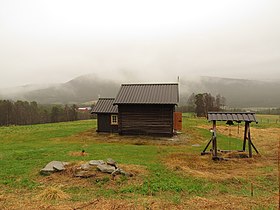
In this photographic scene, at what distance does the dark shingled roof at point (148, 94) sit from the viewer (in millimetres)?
24781

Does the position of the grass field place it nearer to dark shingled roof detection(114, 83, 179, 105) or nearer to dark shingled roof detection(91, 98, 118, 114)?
dark shingled roof detection(114, 83, 179, 105)

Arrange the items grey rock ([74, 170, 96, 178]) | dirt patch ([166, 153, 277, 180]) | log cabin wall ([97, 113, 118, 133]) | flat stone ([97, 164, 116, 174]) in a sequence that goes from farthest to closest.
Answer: log cabin wall ([97, 113, 118, 133])
dirt patch ([166, 153, 277, 180])
flat stone ([97, 164, 116, 174])
grey rock ([74, 170, 96, 178])

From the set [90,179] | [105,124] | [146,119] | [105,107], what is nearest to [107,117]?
[105,124]

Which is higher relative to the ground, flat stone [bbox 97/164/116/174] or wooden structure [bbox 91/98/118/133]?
wooden structure [bbox 91/98/118/133]

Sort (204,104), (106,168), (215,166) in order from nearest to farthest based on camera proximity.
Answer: (106,168) → (215,166) → (204,104)

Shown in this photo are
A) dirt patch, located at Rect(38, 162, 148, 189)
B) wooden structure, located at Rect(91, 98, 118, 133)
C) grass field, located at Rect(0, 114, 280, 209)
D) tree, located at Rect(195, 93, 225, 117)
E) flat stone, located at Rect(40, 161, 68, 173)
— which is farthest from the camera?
tree, located at Rect(195, 93, 225, 117)

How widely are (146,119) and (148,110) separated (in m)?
1.06

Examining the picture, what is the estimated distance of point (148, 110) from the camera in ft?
83.3

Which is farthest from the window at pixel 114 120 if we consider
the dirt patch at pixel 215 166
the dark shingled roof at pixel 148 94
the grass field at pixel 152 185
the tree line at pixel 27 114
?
the tree line at pixel 27 114

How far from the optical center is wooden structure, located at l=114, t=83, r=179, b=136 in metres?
24.9

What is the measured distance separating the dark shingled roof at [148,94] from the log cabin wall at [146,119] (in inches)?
26.7

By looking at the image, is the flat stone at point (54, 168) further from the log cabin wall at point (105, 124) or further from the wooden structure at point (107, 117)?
the log cabin wall at point (105, 124)

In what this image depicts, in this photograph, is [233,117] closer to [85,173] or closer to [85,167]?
[85,167]

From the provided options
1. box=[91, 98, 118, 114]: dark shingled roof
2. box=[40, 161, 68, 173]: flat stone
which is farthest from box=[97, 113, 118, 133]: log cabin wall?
box=[40, 161, 68, 173]: flat stone
